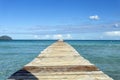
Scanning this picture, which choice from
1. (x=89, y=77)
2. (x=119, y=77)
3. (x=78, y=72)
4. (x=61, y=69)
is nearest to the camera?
(x=89, y=77)

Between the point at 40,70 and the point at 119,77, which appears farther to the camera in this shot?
the point at 119,77

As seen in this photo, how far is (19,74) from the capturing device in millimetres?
10273

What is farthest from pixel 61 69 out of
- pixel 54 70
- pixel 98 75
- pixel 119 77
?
pixel 119 77

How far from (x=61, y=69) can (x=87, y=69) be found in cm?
99

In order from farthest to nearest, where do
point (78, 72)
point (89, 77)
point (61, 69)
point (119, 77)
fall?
point (119, 77)
point (61, 69)
point (78, 72)
point (89, 77)

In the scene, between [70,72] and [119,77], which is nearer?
[70,72]

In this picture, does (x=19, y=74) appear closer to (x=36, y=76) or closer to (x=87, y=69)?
(x=36, y=76)

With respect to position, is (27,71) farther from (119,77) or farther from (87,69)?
(119,77)

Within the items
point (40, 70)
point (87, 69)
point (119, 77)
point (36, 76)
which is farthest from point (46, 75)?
point (119, 77)

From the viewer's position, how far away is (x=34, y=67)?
1184 centimetres

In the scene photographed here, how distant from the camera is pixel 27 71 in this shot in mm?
11016

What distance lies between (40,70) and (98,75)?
7.79ft

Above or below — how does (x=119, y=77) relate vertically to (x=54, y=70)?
below

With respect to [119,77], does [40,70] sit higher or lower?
higher
